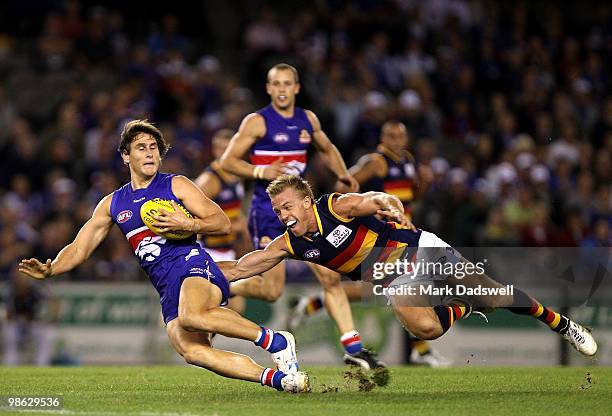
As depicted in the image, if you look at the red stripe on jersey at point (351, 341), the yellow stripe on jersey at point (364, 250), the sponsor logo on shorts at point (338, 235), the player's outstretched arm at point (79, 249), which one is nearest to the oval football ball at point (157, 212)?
the player's outstretched arm at point (79, 249)

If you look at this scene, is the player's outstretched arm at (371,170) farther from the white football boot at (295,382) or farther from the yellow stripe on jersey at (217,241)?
the white football boot at (295,382)

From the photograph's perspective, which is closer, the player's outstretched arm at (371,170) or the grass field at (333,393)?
the grass field at (333,393)

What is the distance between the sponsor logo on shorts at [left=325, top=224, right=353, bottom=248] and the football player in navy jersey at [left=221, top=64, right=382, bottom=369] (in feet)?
6.95

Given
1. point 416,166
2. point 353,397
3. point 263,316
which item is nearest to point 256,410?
point 353,397

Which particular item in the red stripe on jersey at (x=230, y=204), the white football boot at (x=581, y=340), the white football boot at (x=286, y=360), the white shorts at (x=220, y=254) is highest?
the red stripe on jersey at (x=230, y=204)

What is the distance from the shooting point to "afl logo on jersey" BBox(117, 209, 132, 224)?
10078 mm

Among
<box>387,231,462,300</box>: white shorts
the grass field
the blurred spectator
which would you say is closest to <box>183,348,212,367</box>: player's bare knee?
the grass field

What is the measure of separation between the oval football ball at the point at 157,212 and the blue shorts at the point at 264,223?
3.08m

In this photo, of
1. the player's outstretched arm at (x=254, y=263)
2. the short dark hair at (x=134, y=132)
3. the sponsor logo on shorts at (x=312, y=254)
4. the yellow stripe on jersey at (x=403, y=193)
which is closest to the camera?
the short dark hair at (x=134, y=132)

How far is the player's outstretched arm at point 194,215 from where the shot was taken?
9703 millimetres

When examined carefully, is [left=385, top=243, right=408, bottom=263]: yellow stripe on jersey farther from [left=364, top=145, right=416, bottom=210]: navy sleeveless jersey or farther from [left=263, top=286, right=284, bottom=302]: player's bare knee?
[left=364, top=145, right=416, bottom=210]: navy sleeveless jersey

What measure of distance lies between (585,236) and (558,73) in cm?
542

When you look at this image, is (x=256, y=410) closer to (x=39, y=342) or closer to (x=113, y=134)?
(x=39, y=342)

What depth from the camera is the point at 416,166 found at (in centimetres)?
1462
